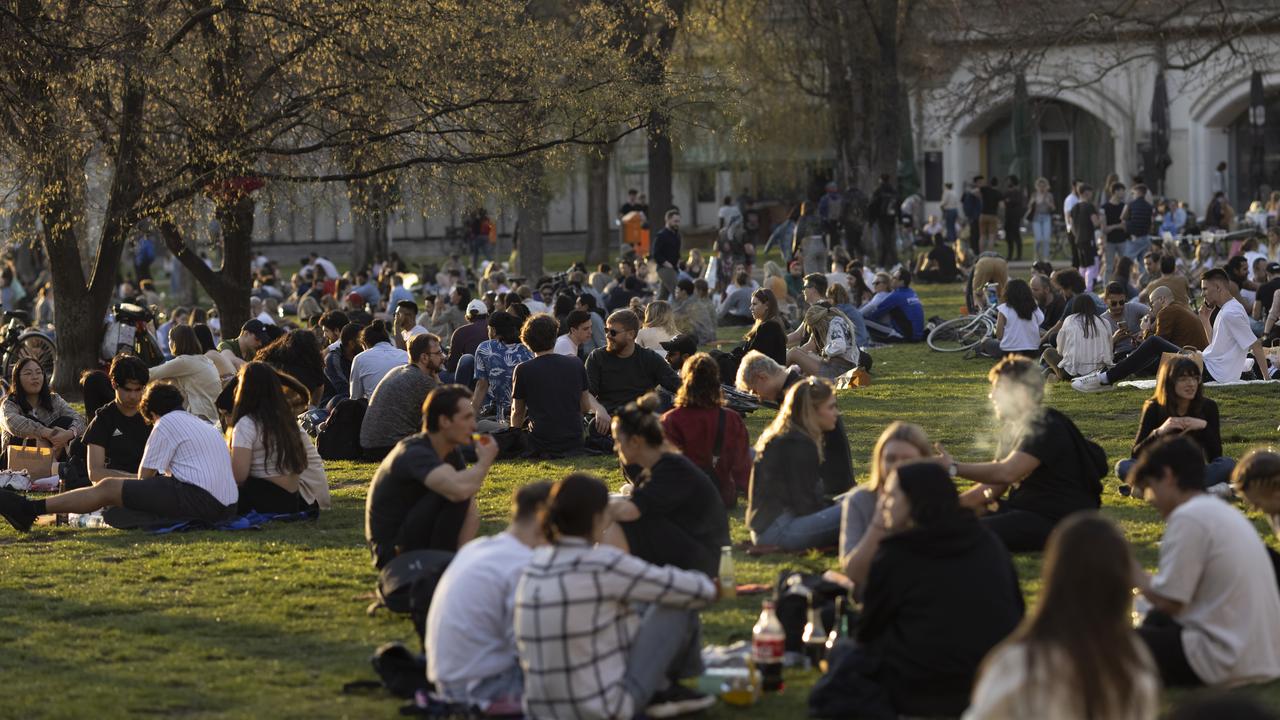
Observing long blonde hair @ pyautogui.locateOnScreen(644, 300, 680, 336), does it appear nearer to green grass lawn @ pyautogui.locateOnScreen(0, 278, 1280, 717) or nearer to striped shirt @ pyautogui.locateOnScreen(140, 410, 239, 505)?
green grass lawn @ pyautogui.locateOnScreen(0, 278, 1280, 717)

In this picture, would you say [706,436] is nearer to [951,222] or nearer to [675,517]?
[675,517]

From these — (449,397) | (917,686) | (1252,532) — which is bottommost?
(917,686)

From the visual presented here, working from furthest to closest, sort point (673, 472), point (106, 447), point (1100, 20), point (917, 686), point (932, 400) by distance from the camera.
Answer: point (1100, 20) < point (932, 400) < point (106, 447) < point (673, 472) < point (917, 686)

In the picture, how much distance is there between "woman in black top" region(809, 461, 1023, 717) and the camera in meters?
6.24

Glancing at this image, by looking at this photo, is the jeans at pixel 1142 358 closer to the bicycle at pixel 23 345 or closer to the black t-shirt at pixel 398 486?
the black t-shirt at pixel 398 486

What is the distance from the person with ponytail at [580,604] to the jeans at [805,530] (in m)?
2.95

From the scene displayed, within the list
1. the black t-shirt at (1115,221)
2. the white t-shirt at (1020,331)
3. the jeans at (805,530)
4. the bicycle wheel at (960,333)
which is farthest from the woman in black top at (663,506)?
the black t-shirt at (1115,221)

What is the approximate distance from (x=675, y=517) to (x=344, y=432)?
22.4 ft

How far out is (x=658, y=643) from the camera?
260 inches

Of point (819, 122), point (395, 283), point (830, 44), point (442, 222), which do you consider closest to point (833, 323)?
point (395, 283)

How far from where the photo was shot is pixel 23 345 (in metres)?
16.5

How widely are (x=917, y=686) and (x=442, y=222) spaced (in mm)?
47574

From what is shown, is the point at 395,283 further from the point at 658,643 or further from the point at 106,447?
the point at 658,643

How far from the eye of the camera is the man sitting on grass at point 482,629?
657 cm
